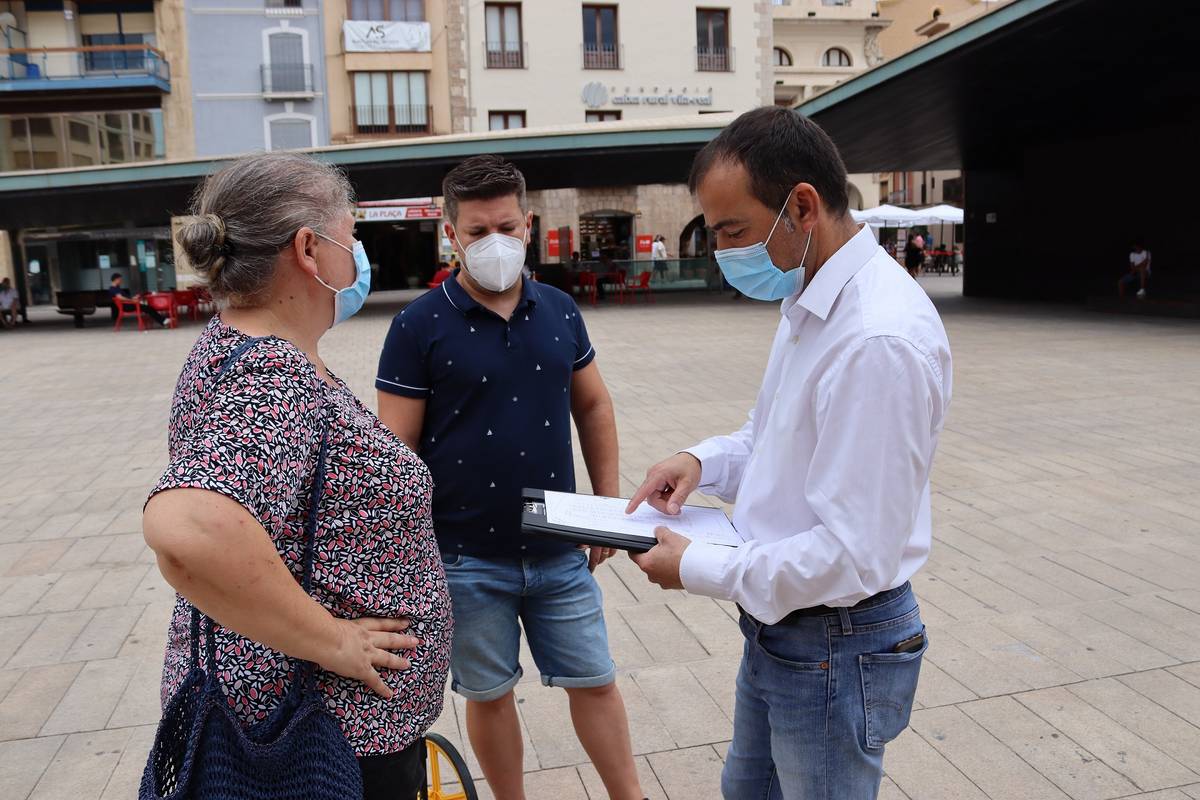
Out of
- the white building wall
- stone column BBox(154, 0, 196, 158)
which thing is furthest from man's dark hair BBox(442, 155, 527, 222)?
stone column BBox(154, 0, 196, 158)

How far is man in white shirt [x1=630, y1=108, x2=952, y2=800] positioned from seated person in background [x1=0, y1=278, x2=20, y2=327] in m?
26.8

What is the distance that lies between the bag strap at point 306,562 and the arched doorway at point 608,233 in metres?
36.0

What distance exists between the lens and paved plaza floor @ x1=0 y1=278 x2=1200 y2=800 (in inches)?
120

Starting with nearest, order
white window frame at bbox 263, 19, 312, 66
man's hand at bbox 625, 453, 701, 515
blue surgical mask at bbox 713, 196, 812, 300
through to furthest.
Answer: blue surgical mask at bbox 713, 196, 812, 300 < man's hand at bbox 625, 453, 701, 515 < white window frame at bbox 263, 19, 312, 66

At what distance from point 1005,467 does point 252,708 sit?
6.04 meters

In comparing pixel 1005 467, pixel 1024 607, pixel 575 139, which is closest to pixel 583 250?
pixel 575 139

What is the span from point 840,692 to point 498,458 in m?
1.09

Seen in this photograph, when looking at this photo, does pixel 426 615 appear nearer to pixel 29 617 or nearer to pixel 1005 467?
pixel 29 617

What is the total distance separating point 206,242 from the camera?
5.24ft

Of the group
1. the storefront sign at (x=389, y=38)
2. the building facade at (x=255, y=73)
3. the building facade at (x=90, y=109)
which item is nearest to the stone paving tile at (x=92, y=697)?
the building facade at (x=90, y=109)

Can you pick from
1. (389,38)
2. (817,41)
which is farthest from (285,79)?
(817,41)

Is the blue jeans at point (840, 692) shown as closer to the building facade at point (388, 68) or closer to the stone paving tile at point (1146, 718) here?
the stone paving tile at point (1146, 718)

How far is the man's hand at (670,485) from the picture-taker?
6.57ft

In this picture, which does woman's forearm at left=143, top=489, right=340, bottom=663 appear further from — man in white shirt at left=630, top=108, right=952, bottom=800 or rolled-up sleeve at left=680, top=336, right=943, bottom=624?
rolled-up sleeve at left=680, top=336, right=943, bottom=624
